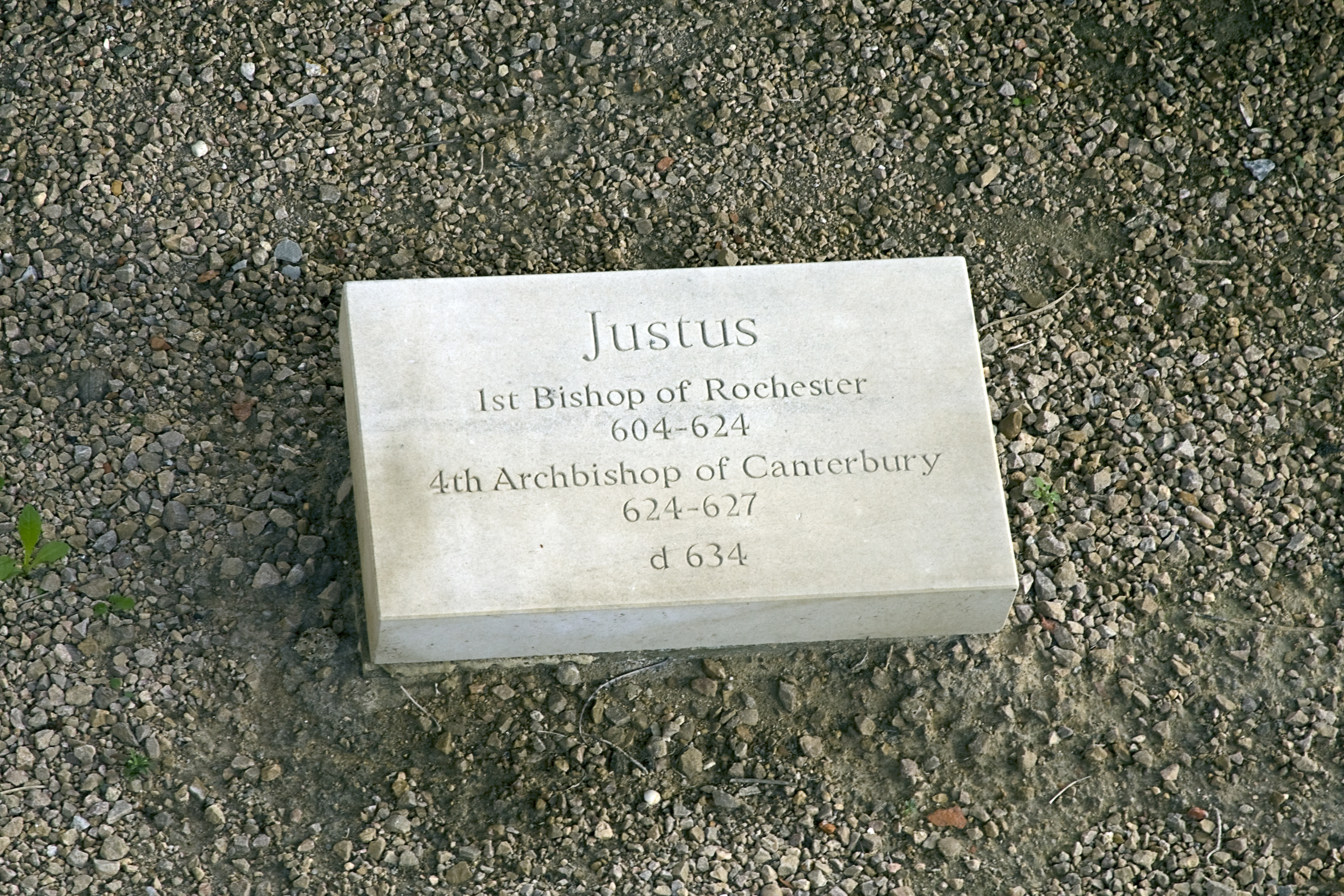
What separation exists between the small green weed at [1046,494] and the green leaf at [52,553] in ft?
8.85

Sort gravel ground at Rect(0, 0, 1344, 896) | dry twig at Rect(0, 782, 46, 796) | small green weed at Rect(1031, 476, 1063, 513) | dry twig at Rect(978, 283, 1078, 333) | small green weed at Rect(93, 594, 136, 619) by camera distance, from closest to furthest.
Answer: dry twig at Rect(0, 782, 46, 796) < gravel ground at Rect(0, 0, 1344, 896) < small green weed at Rect(93, 594, 136, 619) < small green weed at Rect(1031, 476, 1063, 513) < dry twig at Rect(978, 283, 1078, 333)

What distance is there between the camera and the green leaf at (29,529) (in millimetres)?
3852

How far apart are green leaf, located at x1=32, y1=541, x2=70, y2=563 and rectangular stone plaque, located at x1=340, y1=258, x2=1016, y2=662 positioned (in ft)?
2.68

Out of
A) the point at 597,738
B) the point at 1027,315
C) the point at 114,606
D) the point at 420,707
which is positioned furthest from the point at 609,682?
the point at 1027,315

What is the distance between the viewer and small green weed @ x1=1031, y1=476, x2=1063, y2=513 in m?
4.23

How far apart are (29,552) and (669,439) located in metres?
1.73

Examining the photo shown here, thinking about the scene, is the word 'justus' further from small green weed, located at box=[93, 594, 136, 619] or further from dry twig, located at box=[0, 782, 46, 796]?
dry twig, located at box=[0, 782, 46, 796]

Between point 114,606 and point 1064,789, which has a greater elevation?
point 114,606

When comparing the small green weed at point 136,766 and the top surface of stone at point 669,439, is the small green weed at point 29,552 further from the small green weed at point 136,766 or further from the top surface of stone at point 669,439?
the top surface of stone at point 669,439

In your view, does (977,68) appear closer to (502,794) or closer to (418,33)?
(418,33)

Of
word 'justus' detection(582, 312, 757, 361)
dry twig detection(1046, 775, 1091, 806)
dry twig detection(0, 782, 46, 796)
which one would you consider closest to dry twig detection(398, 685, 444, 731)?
dry twig detection(0, 782, 46, 796)

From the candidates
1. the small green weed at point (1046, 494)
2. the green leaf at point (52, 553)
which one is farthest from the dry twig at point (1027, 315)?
the green leaf at point (52, 553)

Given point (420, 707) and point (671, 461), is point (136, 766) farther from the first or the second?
point (671, 461)

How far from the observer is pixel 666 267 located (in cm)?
454
